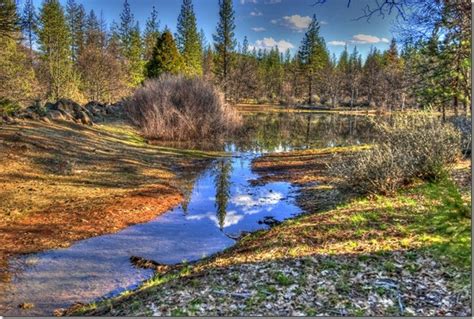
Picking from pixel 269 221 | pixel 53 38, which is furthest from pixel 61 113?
pixel 53 38

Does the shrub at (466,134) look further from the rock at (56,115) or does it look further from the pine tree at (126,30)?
the pine tree at (126,30)

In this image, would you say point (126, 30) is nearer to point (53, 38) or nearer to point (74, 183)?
point (53, 38)

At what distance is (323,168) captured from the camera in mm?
16656

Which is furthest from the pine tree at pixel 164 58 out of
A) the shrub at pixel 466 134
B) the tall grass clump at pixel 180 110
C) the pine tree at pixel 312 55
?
the pine tree at pixel 312 55

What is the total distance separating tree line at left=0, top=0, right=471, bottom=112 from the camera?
14.6 m

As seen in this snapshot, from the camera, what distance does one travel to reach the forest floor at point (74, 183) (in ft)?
29.1

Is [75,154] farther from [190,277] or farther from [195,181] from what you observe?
[190,277]

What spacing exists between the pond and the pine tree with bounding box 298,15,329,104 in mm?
56548

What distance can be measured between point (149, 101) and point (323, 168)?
560 inches

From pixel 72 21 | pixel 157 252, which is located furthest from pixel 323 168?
pixel 72 21

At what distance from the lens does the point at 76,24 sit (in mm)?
54906

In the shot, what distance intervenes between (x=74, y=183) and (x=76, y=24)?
50.1m

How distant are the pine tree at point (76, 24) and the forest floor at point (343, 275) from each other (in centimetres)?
5465

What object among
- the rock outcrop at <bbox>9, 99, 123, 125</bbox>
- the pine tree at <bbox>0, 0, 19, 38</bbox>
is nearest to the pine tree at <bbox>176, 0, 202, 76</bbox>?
the rock outcrop at <bbox>9, 99, 123, 125</bbox>
